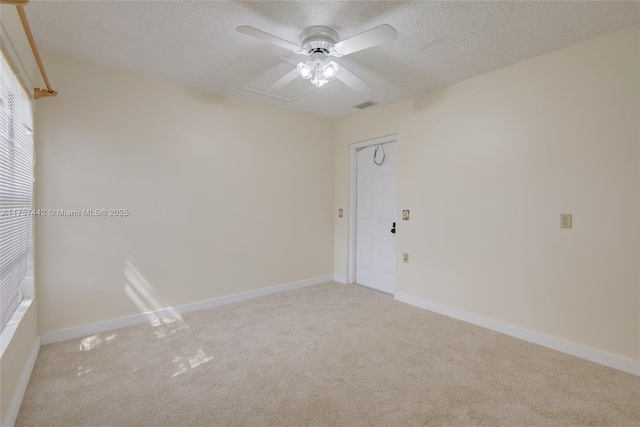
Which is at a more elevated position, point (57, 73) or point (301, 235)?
point (57, 73)

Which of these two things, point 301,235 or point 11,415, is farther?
point 301,235

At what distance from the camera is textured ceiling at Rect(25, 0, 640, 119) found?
1998mm

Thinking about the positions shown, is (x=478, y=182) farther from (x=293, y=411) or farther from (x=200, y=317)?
(x=200, y=317)

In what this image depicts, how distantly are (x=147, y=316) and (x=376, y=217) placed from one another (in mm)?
2933

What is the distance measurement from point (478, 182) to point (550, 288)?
1.11 meters

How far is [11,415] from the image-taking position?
1631 mm

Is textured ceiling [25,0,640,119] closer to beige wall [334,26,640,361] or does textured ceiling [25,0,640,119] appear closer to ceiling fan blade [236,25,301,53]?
ceiling fan blade [236,25,301,53]

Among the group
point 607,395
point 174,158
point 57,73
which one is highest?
point 57,73

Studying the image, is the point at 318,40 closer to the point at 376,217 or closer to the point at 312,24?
the point at 312,24

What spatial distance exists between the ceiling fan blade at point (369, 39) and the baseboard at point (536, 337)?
8.78ft

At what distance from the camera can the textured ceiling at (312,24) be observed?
1998mm

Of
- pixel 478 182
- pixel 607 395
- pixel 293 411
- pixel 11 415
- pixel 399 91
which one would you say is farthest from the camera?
pixel 399 91

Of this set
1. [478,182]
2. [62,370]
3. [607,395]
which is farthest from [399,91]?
[62,370]

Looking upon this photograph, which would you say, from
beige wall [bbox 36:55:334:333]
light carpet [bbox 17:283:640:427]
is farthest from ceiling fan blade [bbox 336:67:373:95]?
light carpet [bbox 17:283:640:427]
